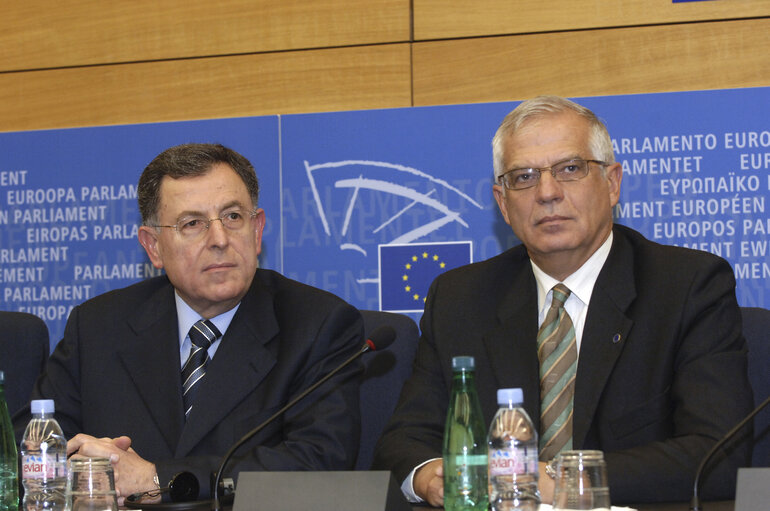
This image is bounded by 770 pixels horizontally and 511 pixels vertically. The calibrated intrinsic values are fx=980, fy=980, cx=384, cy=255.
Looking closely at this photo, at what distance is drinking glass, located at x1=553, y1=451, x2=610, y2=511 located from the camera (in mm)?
1759

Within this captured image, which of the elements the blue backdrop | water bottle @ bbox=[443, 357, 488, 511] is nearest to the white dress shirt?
the blue backdrop

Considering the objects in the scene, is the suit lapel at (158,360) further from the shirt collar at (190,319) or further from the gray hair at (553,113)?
the gray hair at (553,113)

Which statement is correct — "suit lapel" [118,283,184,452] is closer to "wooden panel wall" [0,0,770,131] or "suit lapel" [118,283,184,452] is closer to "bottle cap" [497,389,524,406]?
"wooden panel wall" [0,0,770,131]

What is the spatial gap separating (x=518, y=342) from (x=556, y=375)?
0.15 metres

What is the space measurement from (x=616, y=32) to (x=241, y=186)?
5.29 ft

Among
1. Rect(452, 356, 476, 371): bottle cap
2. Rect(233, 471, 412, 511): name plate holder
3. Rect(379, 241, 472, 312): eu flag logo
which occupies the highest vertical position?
Rect(379, 241, 472, 312): eu flag logo

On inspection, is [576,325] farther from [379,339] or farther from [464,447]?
[464,447]

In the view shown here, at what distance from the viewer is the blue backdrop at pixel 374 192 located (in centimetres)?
350

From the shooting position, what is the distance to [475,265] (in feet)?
10.3

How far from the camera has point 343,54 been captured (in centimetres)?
397

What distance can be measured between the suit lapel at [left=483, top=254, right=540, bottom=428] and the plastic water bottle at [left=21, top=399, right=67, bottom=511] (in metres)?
1.24

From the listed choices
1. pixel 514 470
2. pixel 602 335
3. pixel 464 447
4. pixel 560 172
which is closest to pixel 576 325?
pixel 602 335

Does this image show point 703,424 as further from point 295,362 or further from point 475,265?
point 295,362

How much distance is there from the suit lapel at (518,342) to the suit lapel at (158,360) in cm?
95
